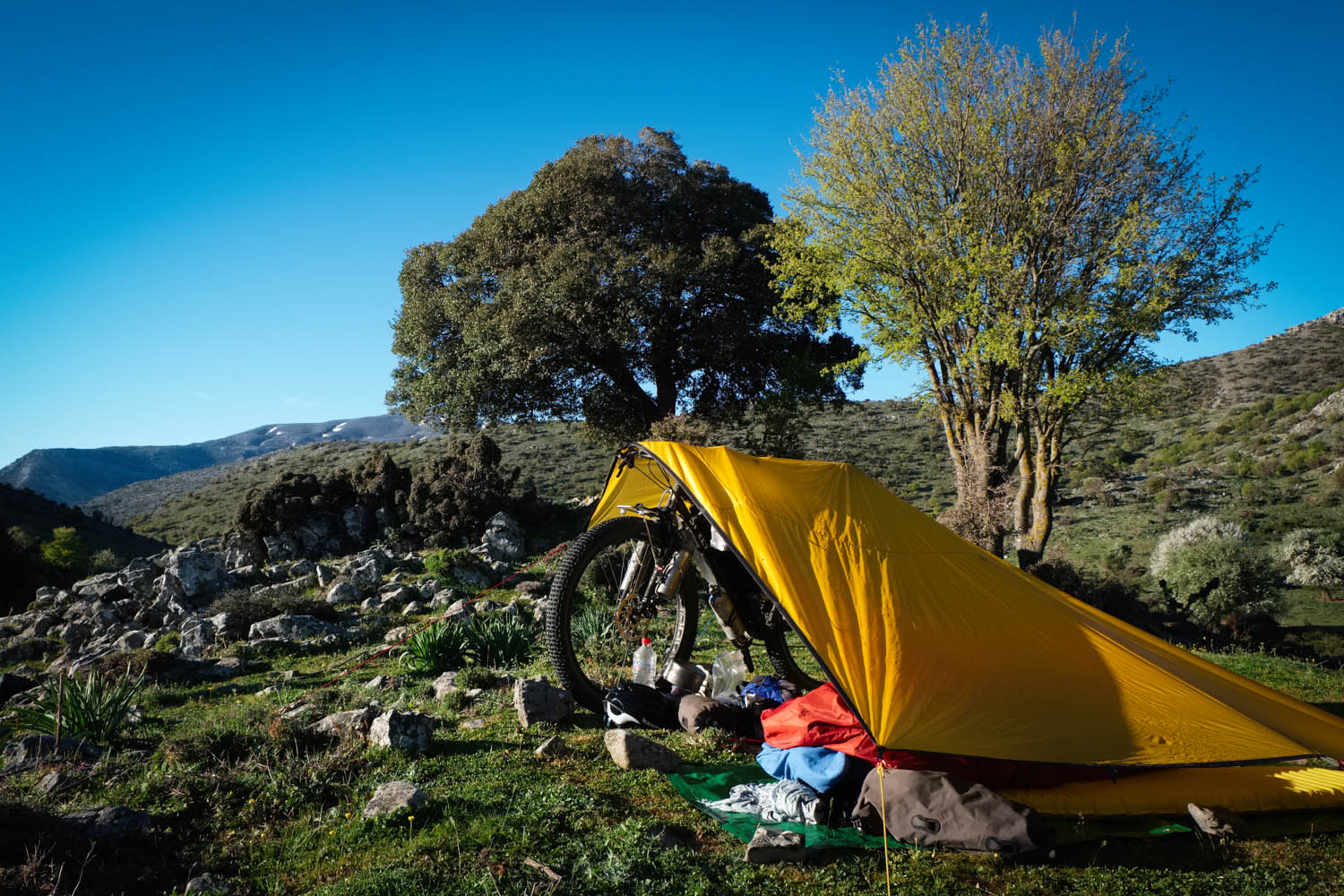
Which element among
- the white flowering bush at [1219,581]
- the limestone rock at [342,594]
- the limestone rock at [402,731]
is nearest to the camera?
the limestone rock at [402,731]

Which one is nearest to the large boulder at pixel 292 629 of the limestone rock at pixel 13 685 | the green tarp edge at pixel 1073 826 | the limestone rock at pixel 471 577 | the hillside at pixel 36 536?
the limestone rock at pixel 13 685

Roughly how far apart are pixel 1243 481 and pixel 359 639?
3700cm

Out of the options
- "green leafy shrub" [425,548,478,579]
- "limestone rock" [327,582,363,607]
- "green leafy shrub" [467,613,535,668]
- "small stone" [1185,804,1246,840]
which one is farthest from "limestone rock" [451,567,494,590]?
"small stone" [1185,804,1246,840]

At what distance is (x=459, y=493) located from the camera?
58.3 feet

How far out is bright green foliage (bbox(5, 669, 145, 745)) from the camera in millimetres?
5352

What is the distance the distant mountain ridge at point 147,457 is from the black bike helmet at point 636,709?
47600 millimetres

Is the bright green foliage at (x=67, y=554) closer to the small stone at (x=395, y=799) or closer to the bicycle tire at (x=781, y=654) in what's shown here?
the small stone at (x=395, y=799)

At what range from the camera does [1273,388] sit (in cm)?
4194

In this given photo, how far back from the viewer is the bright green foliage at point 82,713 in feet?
17.6

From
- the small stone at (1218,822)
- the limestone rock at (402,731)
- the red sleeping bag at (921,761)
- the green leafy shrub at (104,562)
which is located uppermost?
the red sleeping bag at (921,761)

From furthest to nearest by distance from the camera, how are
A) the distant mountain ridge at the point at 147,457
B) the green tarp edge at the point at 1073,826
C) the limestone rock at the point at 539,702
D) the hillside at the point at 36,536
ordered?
the distant mountain ridge at the point at 147,457 → the hillside at the point at 36,536 → the limestone rock at the point at 539,702 → the green tarp edge at the point at 1073,826

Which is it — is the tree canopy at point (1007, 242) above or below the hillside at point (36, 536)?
above

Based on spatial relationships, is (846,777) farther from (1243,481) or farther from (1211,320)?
(1243,481)

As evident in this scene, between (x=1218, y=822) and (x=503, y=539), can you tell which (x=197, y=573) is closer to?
(x=503, y=539)
